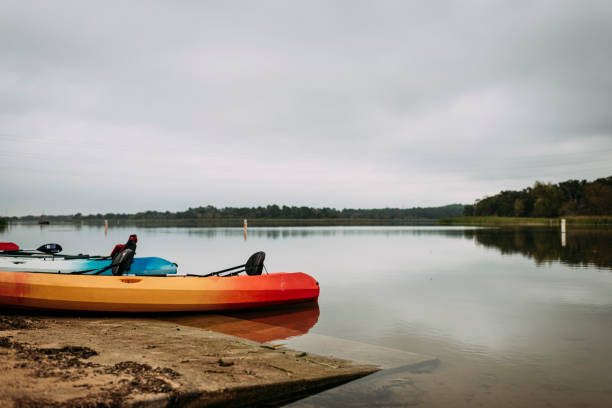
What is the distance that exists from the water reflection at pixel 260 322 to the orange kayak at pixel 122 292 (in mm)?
205

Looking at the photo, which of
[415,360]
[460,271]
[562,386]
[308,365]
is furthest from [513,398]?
[460,271]

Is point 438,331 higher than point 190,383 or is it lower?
lower

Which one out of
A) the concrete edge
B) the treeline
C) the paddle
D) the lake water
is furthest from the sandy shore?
the treeline

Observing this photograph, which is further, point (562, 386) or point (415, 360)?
point (415, 360)

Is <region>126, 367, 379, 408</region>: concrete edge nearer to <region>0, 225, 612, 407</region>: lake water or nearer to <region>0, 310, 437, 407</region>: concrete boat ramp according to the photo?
<region>0, 310, 437, 407</region>: concrete boat ramp

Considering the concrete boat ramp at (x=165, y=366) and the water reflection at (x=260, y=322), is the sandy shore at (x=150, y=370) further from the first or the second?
the water reflection at (x=260, y=322)

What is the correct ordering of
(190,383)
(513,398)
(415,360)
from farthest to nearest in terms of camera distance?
(415,360) → (513,398) → (190,383)

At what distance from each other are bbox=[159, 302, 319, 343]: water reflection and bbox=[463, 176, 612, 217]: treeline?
9578 cm

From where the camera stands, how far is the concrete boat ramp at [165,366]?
387 cm

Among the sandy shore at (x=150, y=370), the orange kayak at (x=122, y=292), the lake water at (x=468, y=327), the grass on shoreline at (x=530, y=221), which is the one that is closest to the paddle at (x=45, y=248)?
the lake water at (x=468, y=327)

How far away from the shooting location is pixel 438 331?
25.1 feet

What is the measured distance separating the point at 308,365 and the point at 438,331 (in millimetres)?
3463

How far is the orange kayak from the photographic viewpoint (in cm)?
816

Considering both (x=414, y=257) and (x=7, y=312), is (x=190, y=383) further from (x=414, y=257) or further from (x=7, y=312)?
(x=414, y=257)
